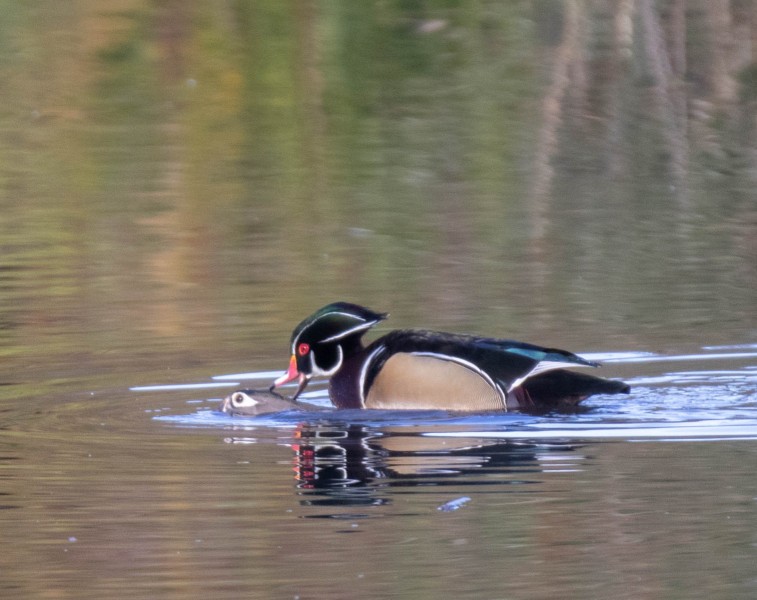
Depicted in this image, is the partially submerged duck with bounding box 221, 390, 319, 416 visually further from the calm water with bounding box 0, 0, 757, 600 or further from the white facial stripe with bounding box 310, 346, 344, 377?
the white facial stripe with bounding box 310, 346, 344, 377

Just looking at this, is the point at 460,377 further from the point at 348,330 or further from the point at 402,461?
the point at 402,461

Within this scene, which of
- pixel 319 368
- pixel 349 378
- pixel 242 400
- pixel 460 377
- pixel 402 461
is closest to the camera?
pixel 402 461

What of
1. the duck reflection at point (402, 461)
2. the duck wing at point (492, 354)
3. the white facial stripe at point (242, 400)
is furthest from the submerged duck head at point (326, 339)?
the duck reflection at point (402, 461)

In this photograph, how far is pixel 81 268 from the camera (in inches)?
480

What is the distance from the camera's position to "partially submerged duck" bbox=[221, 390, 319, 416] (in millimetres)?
8109

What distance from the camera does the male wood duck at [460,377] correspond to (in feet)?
26.6

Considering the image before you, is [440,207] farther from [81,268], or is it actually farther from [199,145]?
[199,145]

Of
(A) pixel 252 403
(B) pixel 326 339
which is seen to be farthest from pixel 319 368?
(A) pixel 252 403

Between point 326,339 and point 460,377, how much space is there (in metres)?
0.72

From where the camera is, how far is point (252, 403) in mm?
8125

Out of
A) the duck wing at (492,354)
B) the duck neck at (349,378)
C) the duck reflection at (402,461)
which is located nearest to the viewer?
the duck reflection at (402,461)

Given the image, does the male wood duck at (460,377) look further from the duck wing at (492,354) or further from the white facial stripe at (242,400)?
the white facial stripe at (242,400)

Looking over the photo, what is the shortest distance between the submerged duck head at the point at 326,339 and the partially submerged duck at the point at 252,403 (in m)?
0.30

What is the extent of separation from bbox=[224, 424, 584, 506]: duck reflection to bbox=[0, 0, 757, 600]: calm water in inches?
1.0
